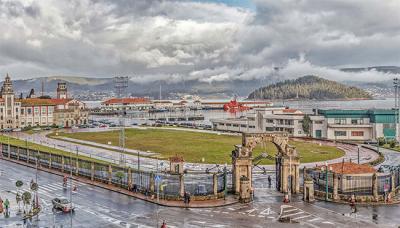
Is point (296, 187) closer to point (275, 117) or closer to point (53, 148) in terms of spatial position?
point (53, 148)

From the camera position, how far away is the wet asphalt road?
42.6 meters

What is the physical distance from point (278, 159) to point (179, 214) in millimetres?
14965

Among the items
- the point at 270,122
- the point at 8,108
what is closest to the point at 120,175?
the point at 270,122

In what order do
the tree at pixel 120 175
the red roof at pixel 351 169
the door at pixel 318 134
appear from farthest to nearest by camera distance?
1. the door at pixel 318 134
2. the tree at pixel 120 175
3. the red roof at pixel 351 169

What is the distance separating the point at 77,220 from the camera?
44125mm

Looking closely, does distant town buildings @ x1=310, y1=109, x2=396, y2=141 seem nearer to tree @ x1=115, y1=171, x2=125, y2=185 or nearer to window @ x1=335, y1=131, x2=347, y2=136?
window @ x1=335, y1=131, x2=347, y2=136

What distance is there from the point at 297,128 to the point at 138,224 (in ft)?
339

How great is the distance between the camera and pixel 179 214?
46.2m

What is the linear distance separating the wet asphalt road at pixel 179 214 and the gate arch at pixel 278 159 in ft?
7.33

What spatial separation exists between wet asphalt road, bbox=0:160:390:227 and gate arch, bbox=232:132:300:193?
223cm

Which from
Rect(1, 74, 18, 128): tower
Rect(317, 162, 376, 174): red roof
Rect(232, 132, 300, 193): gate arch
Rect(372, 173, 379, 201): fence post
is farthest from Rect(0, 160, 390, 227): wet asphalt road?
Rect(1, 74, 18, 128): tower

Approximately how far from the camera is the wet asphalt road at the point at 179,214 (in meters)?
42.6

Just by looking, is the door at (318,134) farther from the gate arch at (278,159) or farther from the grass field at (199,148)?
the gate arch at (278,159)

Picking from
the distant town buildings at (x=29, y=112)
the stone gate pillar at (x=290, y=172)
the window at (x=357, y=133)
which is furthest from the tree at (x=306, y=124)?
the distant town buildings at (x=29, y=112)
